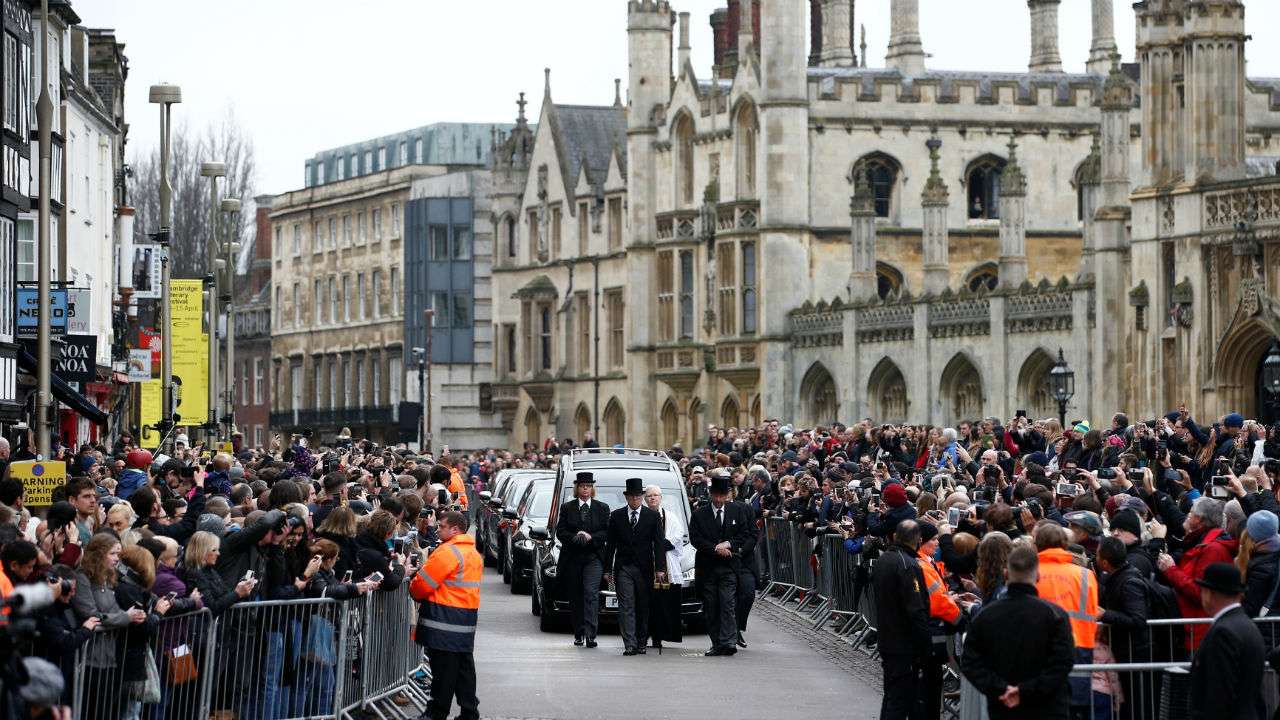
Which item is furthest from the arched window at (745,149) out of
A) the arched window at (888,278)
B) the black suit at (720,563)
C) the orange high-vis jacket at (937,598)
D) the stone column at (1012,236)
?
the orange high-vis jacket at (937,598)

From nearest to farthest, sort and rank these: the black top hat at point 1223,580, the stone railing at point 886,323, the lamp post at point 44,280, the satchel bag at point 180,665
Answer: the black top hat at point 1223,580 < the satchel bag at point 180,665 < the lamp post at point 44,280 < the stone railing at point 886,323

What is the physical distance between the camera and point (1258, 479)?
1712 centimetres

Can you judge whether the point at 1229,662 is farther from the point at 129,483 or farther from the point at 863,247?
the point at 863,247

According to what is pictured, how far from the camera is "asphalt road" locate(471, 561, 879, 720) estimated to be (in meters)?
17.4

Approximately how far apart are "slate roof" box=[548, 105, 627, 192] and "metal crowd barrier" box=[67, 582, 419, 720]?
193ft

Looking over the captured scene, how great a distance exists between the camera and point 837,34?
76.1 meters

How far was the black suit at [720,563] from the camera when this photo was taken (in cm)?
2159

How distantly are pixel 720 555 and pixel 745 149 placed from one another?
41.0m

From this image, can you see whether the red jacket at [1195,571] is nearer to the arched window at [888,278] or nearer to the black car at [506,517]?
the black car at [506,517]

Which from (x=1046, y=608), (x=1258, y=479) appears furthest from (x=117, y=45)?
(x=1046, y=608)

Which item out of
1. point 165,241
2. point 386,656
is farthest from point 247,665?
point 165,241

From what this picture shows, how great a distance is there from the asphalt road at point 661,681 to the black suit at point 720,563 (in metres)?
0.29

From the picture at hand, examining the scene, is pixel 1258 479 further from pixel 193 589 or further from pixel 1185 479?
pixel 193 589

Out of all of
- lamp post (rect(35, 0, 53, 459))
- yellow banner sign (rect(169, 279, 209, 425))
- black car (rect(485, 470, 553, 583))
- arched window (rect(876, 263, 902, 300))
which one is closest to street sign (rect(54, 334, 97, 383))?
lamp post (rect(35, 0, 53, 459))
